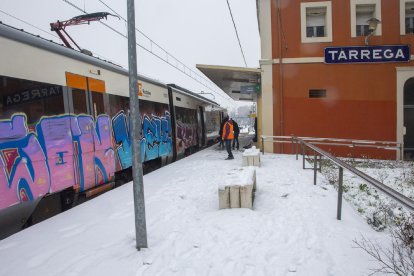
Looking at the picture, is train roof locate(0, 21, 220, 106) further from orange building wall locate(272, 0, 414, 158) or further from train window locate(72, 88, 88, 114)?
orange building wall locate(272, 0, 414, 158)

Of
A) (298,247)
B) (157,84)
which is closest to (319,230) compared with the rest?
(298,247)

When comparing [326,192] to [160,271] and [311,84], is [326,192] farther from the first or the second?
[311,84]

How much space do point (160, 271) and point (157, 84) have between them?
8.71 m

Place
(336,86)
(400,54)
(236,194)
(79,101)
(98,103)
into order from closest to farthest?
(236,194) < (79,101) < (98,103) < (400,54) < (336,86)

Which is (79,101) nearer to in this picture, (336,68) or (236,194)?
(236,194)

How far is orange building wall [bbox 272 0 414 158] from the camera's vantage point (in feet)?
50.1

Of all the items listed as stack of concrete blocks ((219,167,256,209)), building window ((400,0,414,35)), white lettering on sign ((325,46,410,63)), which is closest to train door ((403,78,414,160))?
white lettering on sign ((325,46,410,63))

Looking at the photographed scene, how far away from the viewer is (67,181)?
6242 millimetres

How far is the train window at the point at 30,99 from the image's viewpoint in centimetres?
494

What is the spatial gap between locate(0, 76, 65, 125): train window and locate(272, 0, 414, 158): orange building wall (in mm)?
11167

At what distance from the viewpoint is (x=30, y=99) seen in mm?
5453

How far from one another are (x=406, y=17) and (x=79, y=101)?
15169mm

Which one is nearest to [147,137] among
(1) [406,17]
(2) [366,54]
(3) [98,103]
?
(3) [98,103]

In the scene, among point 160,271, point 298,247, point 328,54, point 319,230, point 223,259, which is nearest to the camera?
point 160,271
